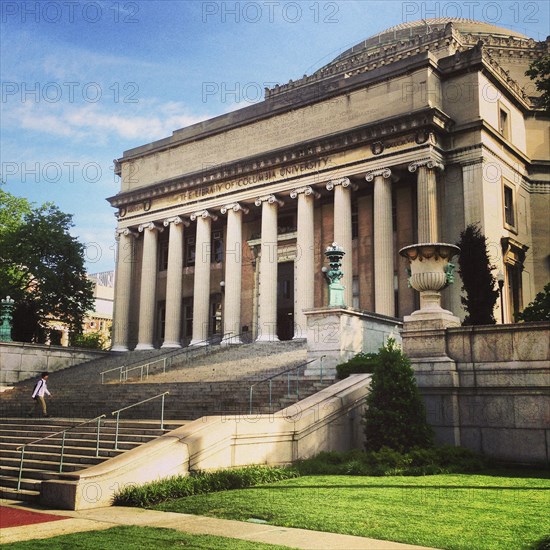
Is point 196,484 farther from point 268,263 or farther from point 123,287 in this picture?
point 123,287

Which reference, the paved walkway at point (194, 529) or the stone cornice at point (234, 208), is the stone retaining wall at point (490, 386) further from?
the stone cornice at point (234, 208)

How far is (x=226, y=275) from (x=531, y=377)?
26.9 meters

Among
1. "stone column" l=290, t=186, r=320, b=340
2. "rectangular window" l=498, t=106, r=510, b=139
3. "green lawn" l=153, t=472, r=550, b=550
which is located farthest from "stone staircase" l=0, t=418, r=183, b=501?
"rectangular window" l=498, t=106, r=510, b=139

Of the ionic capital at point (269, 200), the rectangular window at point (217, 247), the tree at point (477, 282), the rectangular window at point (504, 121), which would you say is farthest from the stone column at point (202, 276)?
the tree at point (477, 282)

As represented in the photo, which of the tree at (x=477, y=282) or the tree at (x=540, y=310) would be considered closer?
the tree at (x=540, y=310)

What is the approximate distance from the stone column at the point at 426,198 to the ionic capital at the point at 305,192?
20.4ft

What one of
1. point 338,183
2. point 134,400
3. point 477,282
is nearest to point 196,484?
point 134,400

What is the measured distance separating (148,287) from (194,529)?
1433 inches

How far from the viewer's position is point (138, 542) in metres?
8.71

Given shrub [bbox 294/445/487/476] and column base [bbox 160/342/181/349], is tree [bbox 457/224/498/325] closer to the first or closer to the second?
shrub [bbox 294/445/487/476]

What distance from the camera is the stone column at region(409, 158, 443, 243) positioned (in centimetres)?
3297

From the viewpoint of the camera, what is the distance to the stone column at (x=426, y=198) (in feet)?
108

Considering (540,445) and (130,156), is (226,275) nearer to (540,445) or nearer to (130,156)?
(130,156)

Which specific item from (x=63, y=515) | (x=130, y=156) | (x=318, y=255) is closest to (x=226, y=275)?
(x=318, y=255)
